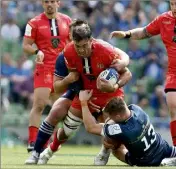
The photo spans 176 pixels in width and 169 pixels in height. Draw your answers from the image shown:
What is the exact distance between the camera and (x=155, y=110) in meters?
18.5

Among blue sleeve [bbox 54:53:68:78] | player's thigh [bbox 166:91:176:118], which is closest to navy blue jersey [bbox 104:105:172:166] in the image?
blue sleeve [bbox 54:53:68:78]

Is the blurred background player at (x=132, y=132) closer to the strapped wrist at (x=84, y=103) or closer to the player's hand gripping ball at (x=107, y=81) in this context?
the strapped wrist at (x=84, y=103)

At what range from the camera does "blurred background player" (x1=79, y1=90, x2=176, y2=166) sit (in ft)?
30.4

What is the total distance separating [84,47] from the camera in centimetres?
973

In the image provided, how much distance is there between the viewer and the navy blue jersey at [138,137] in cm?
931

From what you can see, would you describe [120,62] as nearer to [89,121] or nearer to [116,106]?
[89,121]

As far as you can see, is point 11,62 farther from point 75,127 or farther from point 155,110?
point 75,127

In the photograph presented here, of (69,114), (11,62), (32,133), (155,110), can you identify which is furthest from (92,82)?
(11,62)

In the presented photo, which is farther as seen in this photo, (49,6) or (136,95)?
(136,95)

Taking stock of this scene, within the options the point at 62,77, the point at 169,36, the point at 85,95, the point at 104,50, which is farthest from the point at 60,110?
Answer: the point at 169,36

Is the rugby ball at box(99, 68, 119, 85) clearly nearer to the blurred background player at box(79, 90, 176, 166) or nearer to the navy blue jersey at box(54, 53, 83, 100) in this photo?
the blurred background player at box(79, 90, 176, 166)

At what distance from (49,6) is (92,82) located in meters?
3.31

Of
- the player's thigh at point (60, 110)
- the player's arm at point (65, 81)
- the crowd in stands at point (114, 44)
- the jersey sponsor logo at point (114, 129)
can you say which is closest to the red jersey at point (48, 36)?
the player's thigh at point (60, 110)

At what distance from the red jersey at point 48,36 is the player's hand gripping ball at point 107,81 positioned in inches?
142
